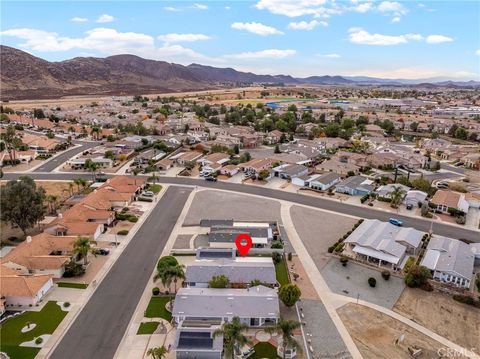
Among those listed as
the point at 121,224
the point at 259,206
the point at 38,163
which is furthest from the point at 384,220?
the point at 38,163

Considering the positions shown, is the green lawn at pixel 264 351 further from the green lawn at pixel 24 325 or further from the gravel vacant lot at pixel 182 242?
the gravel vacant lot at pixel 182 242

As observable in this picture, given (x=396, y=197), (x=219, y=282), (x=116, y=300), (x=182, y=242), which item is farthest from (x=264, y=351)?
(x=396, y=197)

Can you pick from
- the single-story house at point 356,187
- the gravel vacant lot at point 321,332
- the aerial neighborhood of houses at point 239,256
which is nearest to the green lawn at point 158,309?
the aerial neighborhood of houses at point 239,256

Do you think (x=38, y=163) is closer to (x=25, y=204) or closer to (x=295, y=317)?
(x=25, y=204)

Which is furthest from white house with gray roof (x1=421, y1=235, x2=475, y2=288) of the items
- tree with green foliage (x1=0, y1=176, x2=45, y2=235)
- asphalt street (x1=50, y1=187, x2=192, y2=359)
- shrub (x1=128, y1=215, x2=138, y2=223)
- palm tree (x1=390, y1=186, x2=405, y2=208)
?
tree with green foliage (x1=0, y1=176, x2=45, y2=235)

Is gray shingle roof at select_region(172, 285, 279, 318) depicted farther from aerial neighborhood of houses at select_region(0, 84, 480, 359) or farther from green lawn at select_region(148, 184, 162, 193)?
green lawn at select_region(148, 184, 162, 193)

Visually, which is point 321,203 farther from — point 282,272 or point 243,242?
point 282,272
